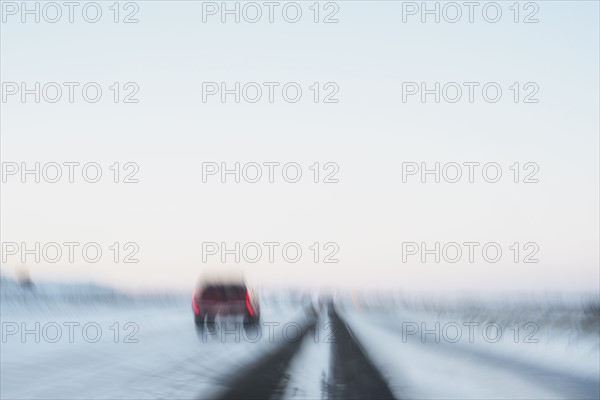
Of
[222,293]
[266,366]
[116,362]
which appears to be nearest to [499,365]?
[266,366]

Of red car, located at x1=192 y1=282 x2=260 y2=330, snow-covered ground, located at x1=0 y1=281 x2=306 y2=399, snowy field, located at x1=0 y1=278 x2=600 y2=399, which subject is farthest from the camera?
red car, located at x1=192 y1=282 x2=260 y2=330

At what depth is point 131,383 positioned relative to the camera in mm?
10250

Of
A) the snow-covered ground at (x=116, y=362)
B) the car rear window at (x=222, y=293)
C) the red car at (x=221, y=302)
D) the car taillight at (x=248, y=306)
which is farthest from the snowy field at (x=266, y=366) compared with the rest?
the car taillight at (x=248, y=306)

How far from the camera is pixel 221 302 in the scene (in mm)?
24281

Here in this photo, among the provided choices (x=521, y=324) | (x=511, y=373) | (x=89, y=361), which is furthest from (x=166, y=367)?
(x=521, y=324)

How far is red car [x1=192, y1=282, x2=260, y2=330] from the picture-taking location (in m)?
24.3

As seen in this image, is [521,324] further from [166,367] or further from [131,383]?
[131,383]

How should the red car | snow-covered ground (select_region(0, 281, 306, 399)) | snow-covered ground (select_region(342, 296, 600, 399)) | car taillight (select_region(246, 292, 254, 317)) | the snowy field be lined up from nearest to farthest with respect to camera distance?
snow-covered ground (select_region(0, 281, 306, 399)), the snowy field, snow-covered ground (select_region(342, 296, 600, 399)), the red car, car taillight (select_region(246, 292, 254, 317))

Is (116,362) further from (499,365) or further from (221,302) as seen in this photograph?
(221,302)

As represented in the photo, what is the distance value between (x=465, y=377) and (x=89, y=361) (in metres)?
5.82

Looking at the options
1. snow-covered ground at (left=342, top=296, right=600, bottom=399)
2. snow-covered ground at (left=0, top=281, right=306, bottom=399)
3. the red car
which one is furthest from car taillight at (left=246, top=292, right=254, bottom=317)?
snow-covered ground at (left=342, top=296, right=600, bottom=399)

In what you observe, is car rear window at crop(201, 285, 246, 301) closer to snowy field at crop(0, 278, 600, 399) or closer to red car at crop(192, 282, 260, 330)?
red car at crop(192, 282, 260, 330)

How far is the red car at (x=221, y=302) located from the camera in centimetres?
2428

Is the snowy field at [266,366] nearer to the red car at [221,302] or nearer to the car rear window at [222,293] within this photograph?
the red car at [221,302]
